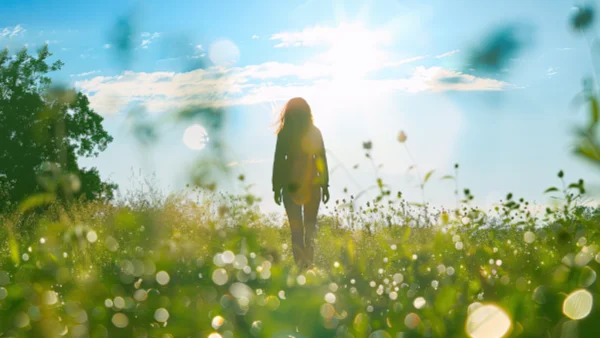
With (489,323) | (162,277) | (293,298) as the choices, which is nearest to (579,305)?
(489,323)

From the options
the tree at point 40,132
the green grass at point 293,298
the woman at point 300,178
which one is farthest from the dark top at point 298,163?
the tree at point 40,132

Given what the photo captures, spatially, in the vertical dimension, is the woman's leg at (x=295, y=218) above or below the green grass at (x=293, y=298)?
below

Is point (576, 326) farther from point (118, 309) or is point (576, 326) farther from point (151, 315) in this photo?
point (118, 309)

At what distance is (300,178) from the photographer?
6734 mm

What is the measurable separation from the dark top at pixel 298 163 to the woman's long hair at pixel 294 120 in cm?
3

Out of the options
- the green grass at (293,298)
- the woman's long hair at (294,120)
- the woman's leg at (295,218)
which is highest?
the woman's long hair at (294,120)

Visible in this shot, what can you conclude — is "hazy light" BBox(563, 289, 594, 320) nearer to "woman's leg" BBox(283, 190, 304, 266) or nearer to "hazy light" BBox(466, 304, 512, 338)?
"hazy light" BBox(466, 304, 512, 338)

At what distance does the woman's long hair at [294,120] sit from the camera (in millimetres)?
6828

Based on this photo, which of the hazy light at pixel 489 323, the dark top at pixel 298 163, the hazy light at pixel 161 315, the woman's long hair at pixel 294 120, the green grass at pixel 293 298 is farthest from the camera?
the woman's long hair at pixel 294 120

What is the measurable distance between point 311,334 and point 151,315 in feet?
2.51

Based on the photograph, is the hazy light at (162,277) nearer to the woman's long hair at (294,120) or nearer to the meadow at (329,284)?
the meadow at (329,284)

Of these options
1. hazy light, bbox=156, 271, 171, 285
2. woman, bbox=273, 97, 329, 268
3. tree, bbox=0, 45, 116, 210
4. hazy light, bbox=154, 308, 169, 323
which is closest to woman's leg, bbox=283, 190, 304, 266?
woman, bbox=273, 97, 329, 268

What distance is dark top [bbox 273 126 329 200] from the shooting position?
671 centimetres

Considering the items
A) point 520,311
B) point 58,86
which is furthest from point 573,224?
point 58,86
